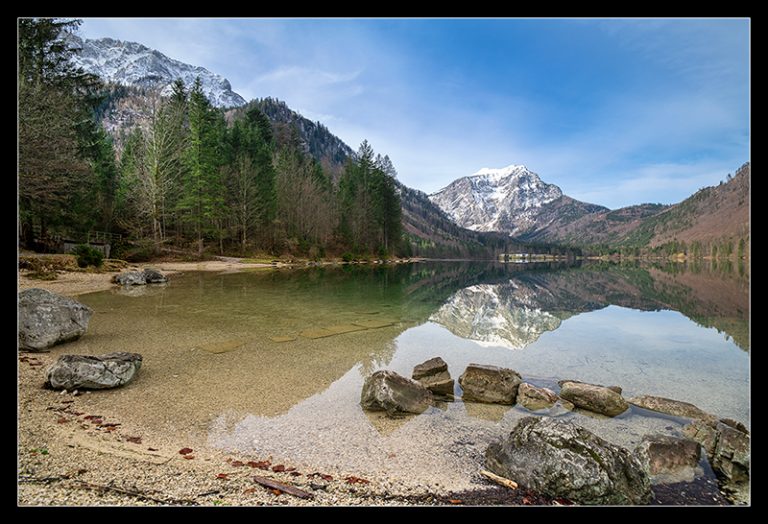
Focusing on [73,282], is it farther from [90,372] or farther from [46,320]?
[90,372]

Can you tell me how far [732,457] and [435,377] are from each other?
178 inches

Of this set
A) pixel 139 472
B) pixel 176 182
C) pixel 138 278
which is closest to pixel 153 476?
pixel 139 472

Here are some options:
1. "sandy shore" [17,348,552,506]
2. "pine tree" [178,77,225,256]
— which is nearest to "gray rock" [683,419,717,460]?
"sandy shore" [17,348,552,506]

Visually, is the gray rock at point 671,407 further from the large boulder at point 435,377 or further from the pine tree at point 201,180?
the pine tree at point 201,180

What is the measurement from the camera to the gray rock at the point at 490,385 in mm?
7051

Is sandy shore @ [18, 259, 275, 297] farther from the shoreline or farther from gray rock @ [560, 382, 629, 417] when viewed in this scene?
gray rock @ [560, 382, 629, 417]

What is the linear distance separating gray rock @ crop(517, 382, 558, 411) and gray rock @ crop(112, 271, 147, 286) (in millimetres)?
23862

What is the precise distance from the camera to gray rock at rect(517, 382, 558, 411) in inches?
271

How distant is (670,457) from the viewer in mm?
4758

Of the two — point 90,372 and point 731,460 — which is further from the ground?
point 90,372

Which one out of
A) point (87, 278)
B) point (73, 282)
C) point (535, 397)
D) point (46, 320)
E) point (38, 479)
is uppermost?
point (87, 278)
